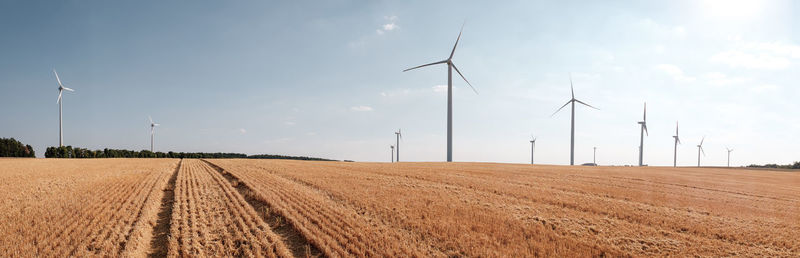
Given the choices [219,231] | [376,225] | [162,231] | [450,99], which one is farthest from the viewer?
[450,99]

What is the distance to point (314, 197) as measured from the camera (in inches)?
679

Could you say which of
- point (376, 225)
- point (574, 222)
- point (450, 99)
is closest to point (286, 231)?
point (376, 225)

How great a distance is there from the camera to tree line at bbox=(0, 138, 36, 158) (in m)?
115

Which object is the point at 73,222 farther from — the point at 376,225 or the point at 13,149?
the point at 13,149

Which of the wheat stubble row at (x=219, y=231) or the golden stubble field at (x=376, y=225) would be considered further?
the golden stubble field at (x=376, y=225)

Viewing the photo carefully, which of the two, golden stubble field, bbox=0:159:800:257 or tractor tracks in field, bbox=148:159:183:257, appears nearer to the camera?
tractor tracks in field, bbox=148:159:183:257

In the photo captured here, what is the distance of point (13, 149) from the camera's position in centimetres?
11750

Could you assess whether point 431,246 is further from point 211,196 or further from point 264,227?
point 211,196

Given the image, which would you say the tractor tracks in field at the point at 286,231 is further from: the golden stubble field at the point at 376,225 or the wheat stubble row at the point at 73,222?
the wheat stubble row at the point at 73,222

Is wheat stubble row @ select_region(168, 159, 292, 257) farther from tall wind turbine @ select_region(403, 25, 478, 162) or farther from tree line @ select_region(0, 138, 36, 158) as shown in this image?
tree line @ select_region(0, 138, 36, 158)

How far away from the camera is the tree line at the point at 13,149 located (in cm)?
11544

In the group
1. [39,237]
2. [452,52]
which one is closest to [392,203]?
[39,237]

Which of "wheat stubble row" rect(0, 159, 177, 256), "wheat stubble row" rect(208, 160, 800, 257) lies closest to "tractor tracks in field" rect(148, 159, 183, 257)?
"wheat stubble row" rect(0, 159, 177, 256)

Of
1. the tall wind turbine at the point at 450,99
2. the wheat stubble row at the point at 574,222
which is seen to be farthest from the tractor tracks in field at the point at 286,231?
the tall wind turbine at the point at 450,99
